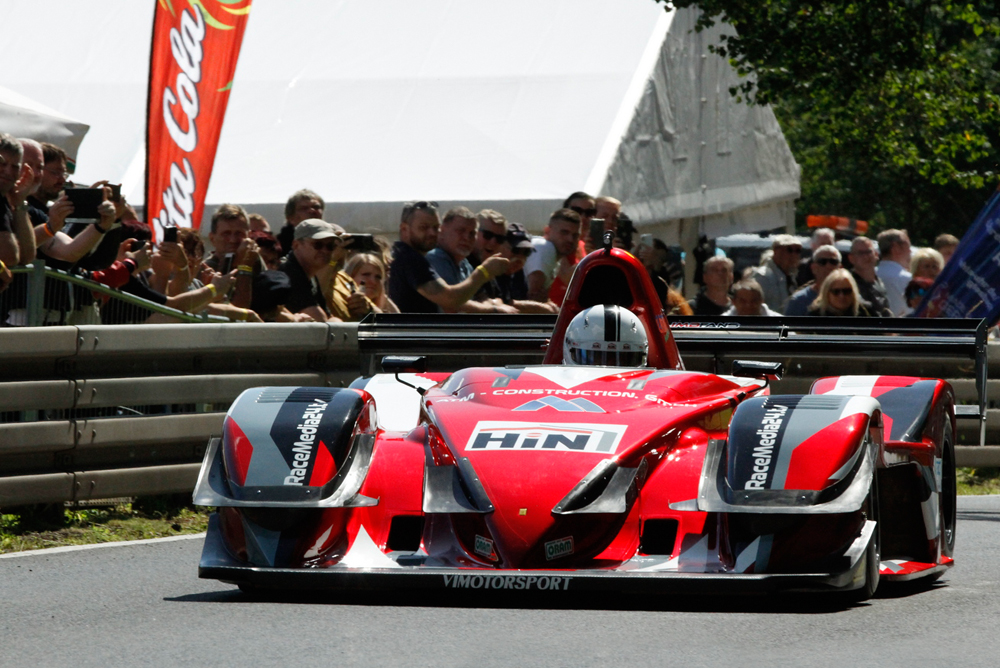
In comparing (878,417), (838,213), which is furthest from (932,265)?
(838,213)

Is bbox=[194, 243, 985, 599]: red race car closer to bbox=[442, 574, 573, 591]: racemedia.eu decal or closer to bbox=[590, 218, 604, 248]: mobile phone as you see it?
bbox=[442, 574, 573, 591]: racemedia.eu decal

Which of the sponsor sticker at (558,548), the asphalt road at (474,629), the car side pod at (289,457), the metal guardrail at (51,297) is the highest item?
the metal guardrail at (51,297)

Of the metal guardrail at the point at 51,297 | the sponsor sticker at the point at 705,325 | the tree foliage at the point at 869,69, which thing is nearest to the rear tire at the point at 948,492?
the sponsor sticker at the point at 705,325

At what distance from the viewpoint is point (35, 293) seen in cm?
821

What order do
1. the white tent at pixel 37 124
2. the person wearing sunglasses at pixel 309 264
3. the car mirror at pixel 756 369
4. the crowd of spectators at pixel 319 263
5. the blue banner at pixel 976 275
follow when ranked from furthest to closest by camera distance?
the blue banner at pixel 976 275
the white tent at pixel 37 124
the person wearing sunglasses at pixel 309 264
the crowd of spectators at pixel 319 263
the car mirror at pixel 756 369

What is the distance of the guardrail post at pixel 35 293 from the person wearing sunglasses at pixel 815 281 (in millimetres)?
5791

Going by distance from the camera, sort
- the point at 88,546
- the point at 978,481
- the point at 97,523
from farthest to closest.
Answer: the point at 978,481 → the point at 97,523 → the point at 88,546

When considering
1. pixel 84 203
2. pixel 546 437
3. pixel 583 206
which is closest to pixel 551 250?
pixel 583 206

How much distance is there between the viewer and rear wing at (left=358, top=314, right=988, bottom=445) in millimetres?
8047

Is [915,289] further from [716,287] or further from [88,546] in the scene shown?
[88,546]

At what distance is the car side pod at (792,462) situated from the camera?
5.46 m

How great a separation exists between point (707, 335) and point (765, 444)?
108 inches

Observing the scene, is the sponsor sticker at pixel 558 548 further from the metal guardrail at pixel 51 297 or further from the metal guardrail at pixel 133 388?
the metal guardrail at pixel 51 297

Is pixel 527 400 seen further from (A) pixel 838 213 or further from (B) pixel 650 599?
(A) pixel 838 213
